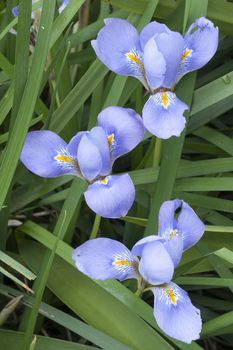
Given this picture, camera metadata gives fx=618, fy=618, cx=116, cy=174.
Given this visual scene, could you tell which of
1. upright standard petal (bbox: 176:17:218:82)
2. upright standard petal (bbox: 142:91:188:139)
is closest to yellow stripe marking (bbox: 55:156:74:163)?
upright standard petal (bbox: 142:91:188:139)

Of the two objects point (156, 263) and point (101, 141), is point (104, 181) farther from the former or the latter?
point (156, 263)

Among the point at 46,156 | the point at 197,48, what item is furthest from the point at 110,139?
the point at 197,48

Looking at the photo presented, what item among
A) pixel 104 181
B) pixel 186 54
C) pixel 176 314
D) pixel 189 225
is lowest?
pixel 176 314

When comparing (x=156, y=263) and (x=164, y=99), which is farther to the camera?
(x=164, y=99)

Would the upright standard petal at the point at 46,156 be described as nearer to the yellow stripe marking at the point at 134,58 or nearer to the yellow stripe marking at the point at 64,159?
the yellow stripe marking at the point at 64,159

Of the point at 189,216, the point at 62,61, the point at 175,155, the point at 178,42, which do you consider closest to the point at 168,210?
the point at 189,216

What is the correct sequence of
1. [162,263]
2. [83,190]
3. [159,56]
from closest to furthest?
[162,263]
[159,56]
[83,190]

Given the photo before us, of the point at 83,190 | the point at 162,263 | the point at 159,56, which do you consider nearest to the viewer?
the point at 162,263
